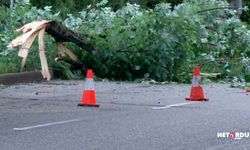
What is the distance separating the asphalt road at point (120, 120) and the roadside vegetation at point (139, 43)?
9.45ft

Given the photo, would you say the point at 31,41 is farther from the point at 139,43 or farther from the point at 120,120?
the point at 120,120

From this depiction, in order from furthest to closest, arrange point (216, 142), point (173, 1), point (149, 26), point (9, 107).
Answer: point (173, 1) < point (149, 26) < point (9, 107) < point (216, 142)

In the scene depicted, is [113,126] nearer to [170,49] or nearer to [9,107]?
[9,107]

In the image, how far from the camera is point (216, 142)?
27.8 ft

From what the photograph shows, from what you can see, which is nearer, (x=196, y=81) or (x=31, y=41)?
(x=196, y=81)

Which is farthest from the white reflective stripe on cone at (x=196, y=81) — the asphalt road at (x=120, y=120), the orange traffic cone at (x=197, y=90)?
the asphalt road at (x=120, y=120)

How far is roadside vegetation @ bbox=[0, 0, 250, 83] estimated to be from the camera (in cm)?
1864

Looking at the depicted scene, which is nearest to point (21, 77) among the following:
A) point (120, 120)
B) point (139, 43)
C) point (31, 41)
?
point (31, 41)

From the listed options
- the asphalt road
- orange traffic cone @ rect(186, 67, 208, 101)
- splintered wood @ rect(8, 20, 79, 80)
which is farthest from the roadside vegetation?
orange traffic cone @ rect(186, 67, 208, 101)

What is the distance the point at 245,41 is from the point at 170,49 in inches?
148

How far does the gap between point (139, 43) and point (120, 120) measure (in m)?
8.75

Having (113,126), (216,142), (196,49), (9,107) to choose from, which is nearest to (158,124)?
(113,126)

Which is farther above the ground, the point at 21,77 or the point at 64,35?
the point at 64,35

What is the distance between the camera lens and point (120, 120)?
1048 centimetres
